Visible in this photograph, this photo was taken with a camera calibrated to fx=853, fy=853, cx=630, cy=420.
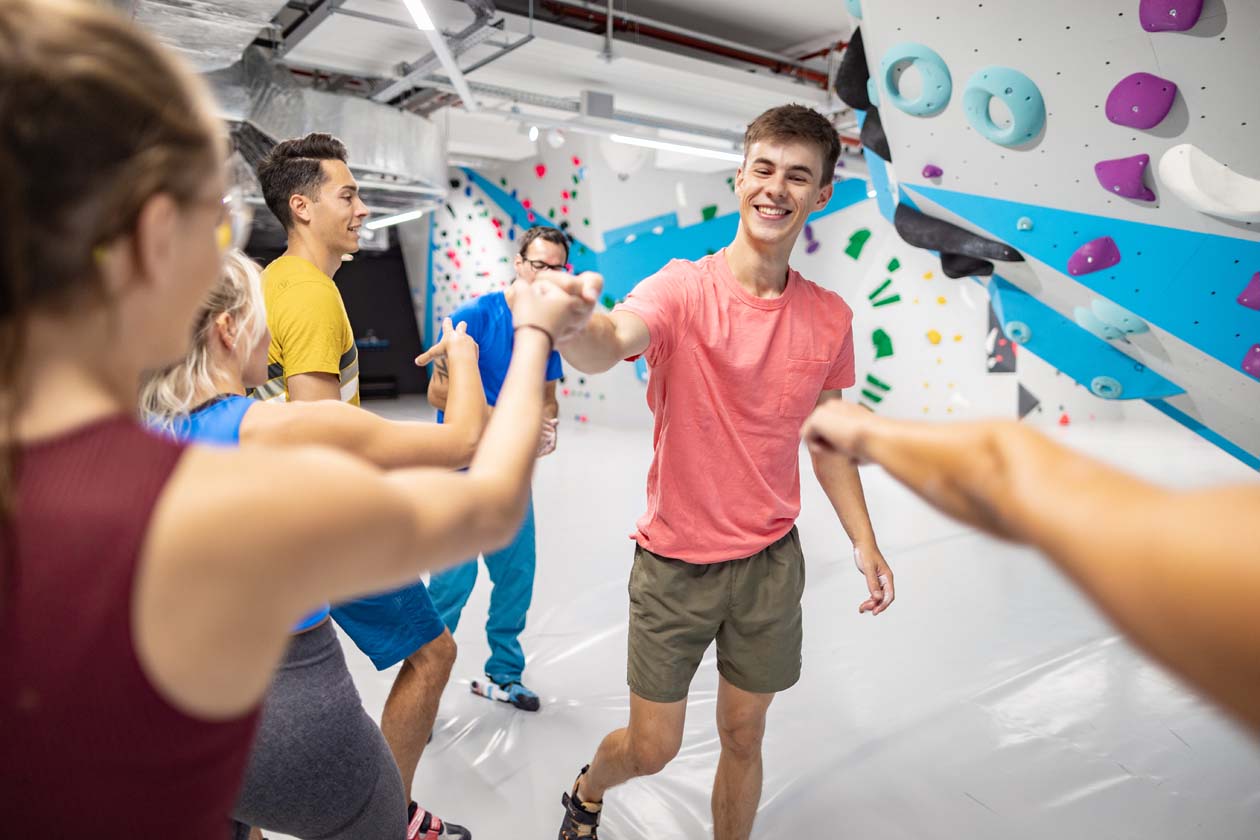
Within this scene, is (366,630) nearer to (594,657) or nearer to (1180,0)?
(594,657)

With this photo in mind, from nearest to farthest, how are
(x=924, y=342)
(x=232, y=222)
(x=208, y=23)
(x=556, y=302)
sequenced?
(x=232, y=222), (x=556, y=302), (x=208, y=23), (x=924, y=342)

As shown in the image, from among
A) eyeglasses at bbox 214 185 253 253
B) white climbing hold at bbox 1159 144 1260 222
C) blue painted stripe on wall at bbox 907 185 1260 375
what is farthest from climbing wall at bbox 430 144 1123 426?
eyeglasses at bbox 214 185 253 253

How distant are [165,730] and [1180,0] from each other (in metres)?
1.99

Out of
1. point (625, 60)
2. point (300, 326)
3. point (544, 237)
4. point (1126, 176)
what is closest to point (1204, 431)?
point (1126, 176)

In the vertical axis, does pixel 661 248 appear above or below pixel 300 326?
below

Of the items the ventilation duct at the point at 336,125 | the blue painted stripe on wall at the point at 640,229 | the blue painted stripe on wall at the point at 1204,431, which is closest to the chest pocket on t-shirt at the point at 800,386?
the blue painted stripe on wall at the point at 1204,431

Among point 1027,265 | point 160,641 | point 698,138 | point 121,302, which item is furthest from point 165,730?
point 698,138

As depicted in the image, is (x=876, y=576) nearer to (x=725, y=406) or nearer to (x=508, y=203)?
(x=725, y=406)

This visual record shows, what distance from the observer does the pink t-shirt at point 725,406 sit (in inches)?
74.6

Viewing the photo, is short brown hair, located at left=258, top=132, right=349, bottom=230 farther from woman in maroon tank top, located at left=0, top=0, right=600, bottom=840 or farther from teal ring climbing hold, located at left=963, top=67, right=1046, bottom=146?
woman in maroon tank top, located at left=0, top=0, right=600, bottom=840

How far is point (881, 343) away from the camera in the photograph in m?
8.81

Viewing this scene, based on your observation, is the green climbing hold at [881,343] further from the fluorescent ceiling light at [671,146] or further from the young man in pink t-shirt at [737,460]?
the young man in pink t-shirt at [737,460]

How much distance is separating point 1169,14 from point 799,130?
735 mm

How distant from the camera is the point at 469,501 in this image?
2.46 feet
